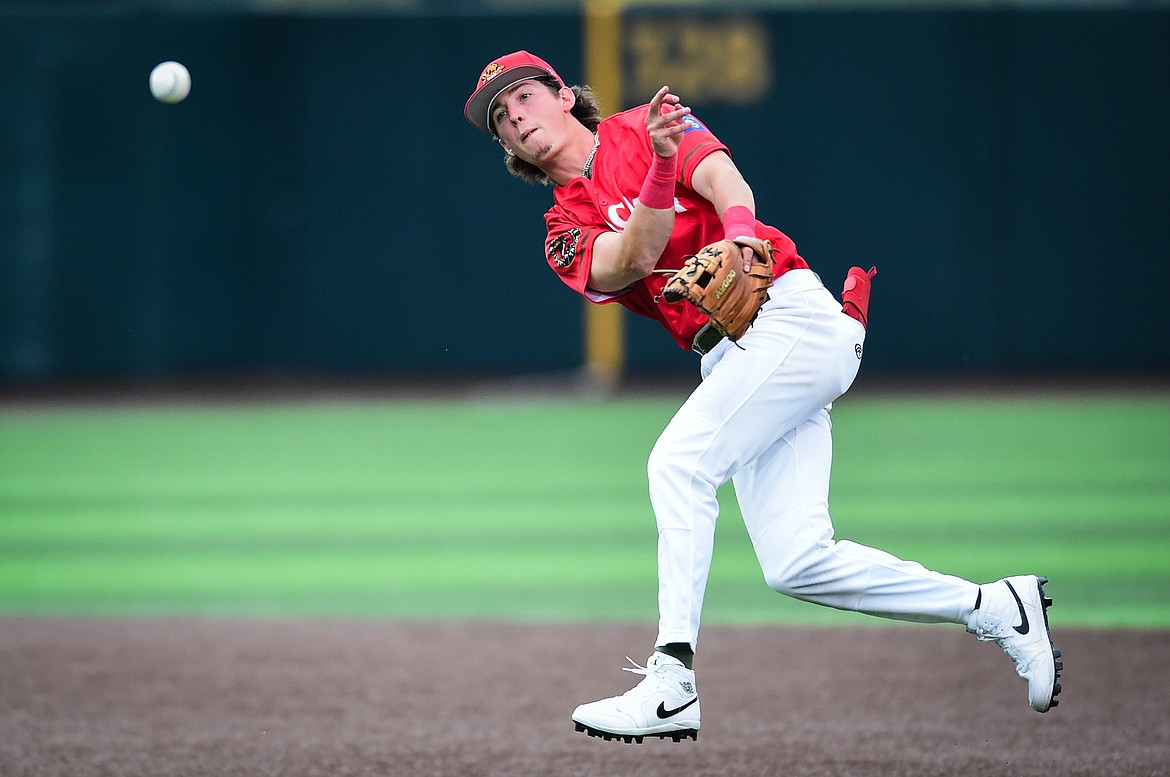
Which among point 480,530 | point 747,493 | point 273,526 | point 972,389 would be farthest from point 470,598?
point 972,389

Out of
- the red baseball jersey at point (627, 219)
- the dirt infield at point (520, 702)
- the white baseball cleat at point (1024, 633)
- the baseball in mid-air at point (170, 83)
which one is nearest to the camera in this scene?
the white baseball cleat at point (1024, 633)

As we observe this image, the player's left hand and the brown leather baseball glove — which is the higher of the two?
the player's left hand

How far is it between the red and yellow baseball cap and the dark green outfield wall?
12.9 metres

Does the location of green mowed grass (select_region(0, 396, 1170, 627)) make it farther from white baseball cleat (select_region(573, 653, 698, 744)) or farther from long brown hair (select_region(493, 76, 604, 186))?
white baseball cleat (select_region(573, 653, 698, 744))

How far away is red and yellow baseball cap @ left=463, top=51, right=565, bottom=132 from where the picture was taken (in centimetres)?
457

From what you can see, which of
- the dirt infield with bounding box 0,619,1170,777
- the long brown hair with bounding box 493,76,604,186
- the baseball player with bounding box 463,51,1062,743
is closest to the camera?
the baseball player with bounding box 463,51,1062,743

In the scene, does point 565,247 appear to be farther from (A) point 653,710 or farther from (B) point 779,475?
(A) point 653,710

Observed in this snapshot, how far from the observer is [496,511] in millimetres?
9625

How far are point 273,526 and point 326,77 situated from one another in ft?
35.5

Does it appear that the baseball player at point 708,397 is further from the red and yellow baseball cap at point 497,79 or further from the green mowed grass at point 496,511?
the green mowed grass at point 496,511

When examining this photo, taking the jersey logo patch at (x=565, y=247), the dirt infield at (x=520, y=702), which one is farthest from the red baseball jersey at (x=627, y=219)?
the dirt infield at (x=520, y=702)

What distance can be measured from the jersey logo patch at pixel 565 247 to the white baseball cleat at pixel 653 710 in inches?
47.0

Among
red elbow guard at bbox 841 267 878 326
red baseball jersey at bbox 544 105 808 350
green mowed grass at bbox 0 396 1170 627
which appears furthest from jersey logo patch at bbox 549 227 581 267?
green mowed grass at bbox 0 396 1170 627

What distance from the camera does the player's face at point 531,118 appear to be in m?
4.58
